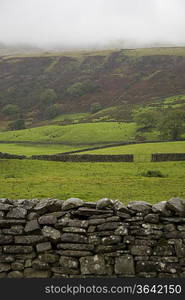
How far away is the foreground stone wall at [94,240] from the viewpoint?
8.77 m

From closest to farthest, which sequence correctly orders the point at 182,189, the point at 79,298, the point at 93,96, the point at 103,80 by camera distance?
the point at 79,298 → the point at 182,189 → the point at 93,96 → the point at 103,80

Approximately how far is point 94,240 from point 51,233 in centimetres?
113

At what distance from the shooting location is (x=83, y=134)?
89062mm

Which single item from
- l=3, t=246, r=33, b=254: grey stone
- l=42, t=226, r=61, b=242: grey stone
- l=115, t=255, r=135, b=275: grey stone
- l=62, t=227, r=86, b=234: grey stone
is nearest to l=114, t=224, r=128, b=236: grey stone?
l=115, t=255, r=135, b=275: grey stone

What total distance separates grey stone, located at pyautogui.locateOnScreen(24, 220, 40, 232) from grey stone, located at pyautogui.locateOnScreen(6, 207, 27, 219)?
24 centimetres

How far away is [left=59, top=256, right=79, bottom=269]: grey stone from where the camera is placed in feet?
28.9

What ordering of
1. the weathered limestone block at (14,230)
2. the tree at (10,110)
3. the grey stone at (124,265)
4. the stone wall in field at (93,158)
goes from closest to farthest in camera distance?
the grey stone at (124,265), the weathered limestone block at (14,230), the stone wall in field at (93,158), the tree at (10,110)

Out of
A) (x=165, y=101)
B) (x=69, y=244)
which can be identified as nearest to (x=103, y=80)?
(x=165, y=101)

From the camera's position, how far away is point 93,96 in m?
175

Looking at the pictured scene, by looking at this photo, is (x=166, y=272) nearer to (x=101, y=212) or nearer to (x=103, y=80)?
(x=101, y=212)

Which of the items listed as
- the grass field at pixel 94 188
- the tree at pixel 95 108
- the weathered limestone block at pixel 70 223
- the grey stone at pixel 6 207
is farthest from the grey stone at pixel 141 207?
the tree at pixel 95 108

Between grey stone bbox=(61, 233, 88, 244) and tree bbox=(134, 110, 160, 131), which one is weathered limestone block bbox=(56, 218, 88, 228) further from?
tree bbox=(134, 110, 160, 131)

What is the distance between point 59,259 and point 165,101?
13808cm

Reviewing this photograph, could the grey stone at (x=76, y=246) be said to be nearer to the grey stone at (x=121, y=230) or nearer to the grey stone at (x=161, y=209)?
the grey stone at (x=121, y=230)
